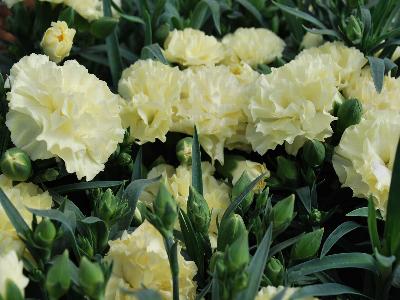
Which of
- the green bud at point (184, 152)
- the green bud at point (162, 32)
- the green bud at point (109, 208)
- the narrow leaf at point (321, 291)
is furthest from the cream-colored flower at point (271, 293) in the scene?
the green bud at point (162, 32)

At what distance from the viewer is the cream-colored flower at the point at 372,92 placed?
42.2 inches

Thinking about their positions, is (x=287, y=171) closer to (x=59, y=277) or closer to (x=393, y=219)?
(x=393, y=219)

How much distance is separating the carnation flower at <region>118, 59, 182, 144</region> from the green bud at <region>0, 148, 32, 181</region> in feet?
0.65

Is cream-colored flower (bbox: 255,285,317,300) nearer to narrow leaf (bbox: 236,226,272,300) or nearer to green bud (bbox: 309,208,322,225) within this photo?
narrow leaf (bbox: 236,226,272,300)

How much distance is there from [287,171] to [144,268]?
0.32 metres

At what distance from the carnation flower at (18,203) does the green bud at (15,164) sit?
2 centimetres

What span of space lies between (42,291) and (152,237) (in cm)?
15

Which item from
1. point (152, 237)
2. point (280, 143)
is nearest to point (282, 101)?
point (280, 143)

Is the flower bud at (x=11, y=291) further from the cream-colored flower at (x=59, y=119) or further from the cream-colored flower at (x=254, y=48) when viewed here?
the cream-colored flower at (x=254, y=48)

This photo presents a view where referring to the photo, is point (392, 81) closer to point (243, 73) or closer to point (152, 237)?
point (243, 73)

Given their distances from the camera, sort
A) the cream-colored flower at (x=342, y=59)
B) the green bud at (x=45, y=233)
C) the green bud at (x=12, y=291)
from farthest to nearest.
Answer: the cream-colored flower at (x=342, y=59)
the green bud at (x=45, y=233)
the green bud at (x=12, y=291)

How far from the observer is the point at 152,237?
832mm

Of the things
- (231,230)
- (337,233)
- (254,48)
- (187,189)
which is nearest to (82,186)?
(187,189)

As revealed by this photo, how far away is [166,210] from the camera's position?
0.74 metres
